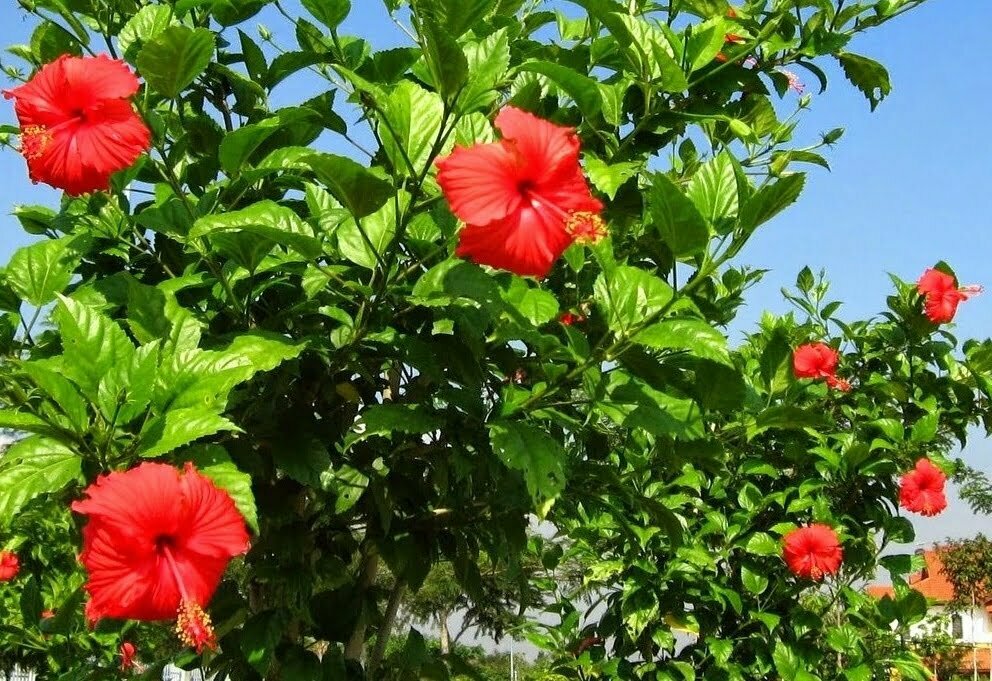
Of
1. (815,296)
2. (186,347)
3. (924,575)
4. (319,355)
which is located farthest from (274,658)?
(924,575)

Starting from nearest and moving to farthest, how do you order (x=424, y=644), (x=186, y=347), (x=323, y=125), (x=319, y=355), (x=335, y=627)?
(x=186, y=347) → (x=319, y=355) → (x=323, y=125) → (x=335, y=627) → (x=424, y=644)

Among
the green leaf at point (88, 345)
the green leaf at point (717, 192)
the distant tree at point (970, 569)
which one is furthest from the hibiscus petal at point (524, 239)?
the distant tree at point (970, 569)

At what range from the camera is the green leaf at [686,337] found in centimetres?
158

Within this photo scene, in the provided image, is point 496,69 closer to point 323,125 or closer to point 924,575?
point 323,125

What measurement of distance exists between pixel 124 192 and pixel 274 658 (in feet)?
2.86

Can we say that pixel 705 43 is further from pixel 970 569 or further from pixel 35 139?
pixel 970 569

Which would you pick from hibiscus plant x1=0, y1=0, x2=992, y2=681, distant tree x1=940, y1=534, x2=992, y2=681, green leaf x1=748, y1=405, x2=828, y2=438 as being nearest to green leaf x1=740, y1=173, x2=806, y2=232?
hibiscus plant x1=0, y1=0, x2=992, y2=681

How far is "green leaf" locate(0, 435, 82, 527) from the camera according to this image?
1408 millimetres

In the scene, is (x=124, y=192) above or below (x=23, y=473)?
above

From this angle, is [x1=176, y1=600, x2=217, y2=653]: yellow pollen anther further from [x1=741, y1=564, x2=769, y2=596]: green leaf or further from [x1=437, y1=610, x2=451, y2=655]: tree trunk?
[x1=437, y1=610, x2=451, y2=655]: tree trunk

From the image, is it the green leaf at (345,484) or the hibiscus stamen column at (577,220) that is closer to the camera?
the hibiscus stamen column at (577,220)

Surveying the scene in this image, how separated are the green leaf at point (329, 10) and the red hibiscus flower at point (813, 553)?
10.1ft

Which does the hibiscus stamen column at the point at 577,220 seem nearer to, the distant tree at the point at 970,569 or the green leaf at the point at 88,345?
the green leaf at the point at 88,345

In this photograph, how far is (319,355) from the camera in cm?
192
